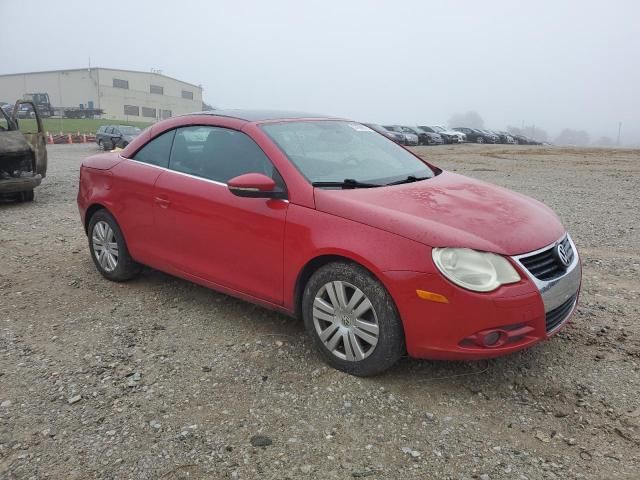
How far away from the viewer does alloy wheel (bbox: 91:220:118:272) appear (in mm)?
4887

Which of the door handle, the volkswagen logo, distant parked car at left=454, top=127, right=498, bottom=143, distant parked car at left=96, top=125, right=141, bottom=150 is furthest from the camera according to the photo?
distant parked car at left=454, top=127, right=498, bottom=143

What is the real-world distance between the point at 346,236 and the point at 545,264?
3.82ft

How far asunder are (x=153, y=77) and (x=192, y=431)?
89.0 m

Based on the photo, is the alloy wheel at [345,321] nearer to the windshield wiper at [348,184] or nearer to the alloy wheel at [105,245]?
the windshield wiper at [348,184]

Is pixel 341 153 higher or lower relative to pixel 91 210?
higher

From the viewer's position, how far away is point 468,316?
2.87 m

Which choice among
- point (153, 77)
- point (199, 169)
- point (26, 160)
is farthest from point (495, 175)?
point (153, 77)

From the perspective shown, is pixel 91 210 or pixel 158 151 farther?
pixel 91 210

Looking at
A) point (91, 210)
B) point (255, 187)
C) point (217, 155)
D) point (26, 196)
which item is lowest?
point (26, 196)

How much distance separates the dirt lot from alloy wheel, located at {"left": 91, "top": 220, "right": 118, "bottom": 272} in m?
0.29

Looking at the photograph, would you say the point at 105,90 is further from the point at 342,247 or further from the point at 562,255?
the point at 562,255

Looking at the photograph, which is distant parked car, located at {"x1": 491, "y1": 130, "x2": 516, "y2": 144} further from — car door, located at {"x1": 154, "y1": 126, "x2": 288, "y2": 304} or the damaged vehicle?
car door, located at {"x1": 154, "y1": 126, "x2": 288, "y2": 304}

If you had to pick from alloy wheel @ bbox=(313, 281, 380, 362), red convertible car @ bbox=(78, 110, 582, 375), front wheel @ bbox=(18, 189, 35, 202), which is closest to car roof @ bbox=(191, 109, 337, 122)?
red convertible car @ bbox=(78, 110, 582, 375)

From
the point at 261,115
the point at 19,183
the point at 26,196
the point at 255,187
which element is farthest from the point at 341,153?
the point at 26,196
